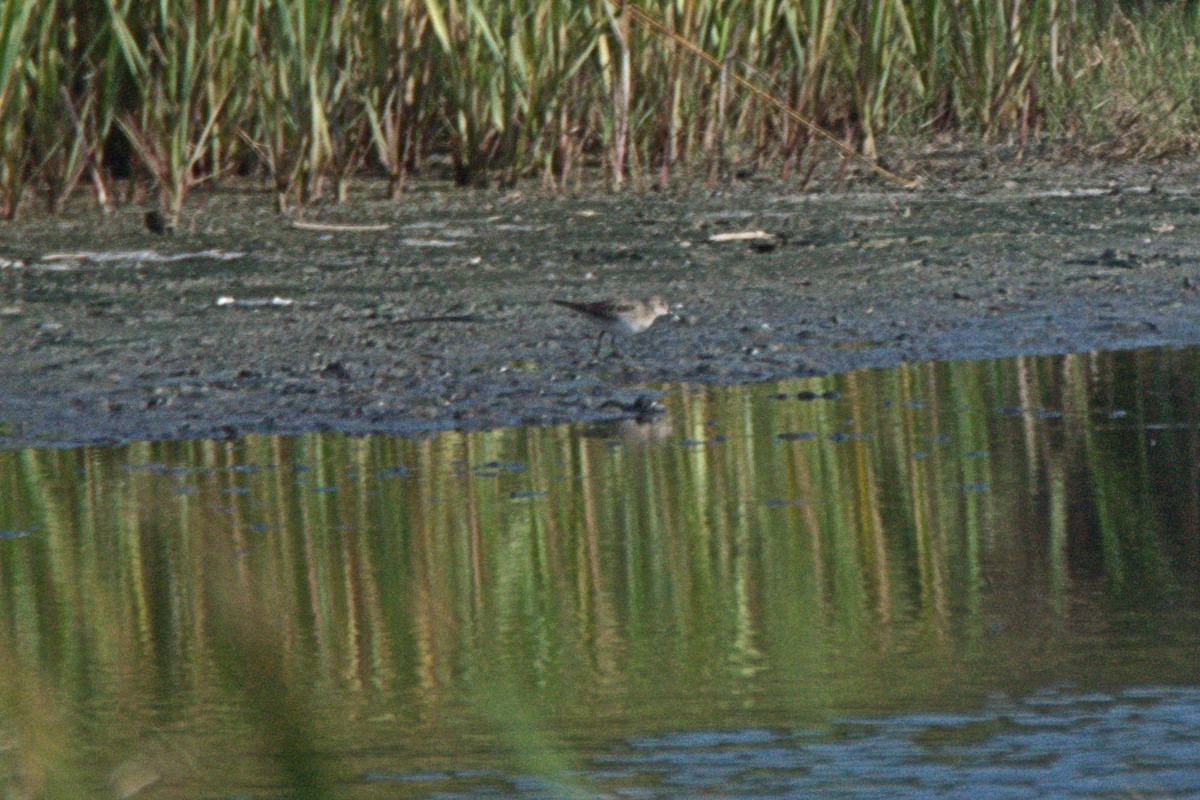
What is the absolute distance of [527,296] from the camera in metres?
5.84

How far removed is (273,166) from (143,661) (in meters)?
4.43

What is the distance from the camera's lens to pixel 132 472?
3.98 m

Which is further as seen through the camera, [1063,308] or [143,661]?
[1063,308]

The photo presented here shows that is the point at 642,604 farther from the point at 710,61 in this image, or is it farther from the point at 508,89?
the point at 508,89

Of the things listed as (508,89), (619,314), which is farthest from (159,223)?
(619,314)

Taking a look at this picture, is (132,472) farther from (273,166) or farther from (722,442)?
(273,166)

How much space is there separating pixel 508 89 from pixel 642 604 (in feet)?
14.5

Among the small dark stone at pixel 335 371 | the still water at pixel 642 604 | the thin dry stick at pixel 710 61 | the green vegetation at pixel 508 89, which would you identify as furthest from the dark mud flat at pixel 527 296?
the thin dry stick at pixel 710 61

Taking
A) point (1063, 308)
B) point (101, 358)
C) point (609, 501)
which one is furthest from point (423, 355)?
point (1063, 308)

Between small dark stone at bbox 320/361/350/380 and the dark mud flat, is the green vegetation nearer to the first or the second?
the dark mud flat

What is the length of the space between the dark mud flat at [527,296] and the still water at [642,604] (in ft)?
1.10

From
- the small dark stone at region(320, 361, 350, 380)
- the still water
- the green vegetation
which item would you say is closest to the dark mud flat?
the small dark stone at region(320, 361, 350, 380)

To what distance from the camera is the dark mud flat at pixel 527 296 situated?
4641 millimetres

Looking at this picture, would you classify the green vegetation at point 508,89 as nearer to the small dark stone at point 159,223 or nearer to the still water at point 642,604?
the small dark stone at point 159,223
